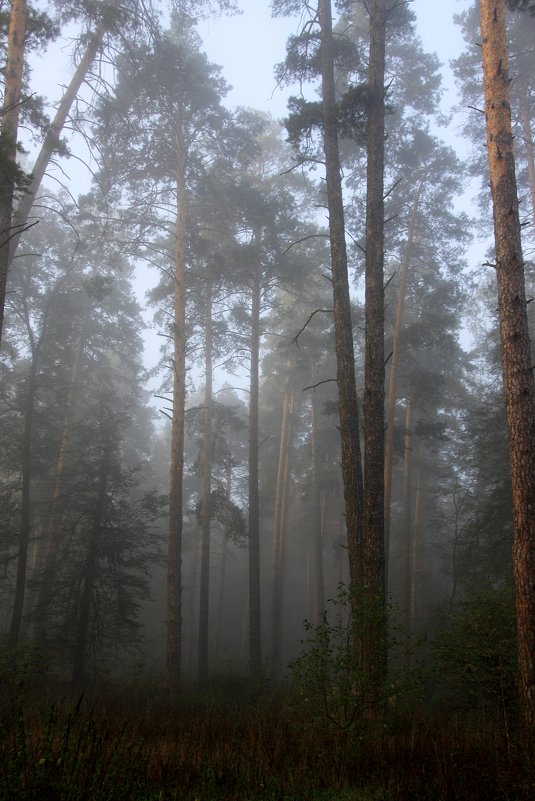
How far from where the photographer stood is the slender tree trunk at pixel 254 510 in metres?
14.8

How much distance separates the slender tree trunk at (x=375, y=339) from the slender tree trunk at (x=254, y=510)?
307 inches

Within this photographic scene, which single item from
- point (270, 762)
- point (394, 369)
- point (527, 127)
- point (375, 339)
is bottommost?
point (270, 762)

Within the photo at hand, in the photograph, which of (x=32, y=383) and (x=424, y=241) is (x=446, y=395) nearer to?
(x=424, y=241)

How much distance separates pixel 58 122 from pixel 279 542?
18248 mm

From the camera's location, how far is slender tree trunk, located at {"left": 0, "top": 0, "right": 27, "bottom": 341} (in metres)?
7.34

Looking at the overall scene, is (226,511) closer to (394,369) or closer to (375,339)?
(394,369)

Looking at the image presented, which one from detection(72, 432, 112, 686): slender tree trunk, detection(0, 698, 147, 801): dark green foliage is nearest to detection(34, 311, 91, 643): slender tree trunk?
detection(72, 432, 112, 686): slender tree trunk

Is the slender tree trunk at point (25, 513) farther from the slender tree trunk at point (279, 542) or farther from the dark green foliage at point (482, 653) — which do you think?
the dark green foliage at point (482, 653)

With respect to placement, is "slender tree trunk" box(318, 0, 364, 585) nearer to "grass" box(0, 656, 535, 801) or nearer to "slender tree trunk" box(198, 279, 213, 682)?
"grass" box(0, 656, 535, 801)

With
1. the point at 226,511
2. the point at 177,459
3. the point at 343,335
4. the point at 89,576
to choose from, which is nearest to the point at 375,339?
the point at 343,335

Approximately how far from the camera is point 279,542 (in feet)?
73.4

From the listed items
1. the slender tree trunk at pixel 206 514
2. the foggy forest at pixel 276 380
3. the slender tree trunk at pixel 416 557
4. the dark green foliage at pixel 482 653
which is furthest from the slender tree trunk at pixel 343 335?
the slender tree trunk at pixel 416 557

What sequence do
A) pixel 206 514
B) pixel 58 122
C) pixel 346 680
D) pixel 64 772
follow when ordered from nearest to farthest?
pixel 64 772, pixel 346 680, pixel 58 122, pixel 206 514

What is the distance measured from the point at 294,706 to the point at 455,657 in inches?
129
